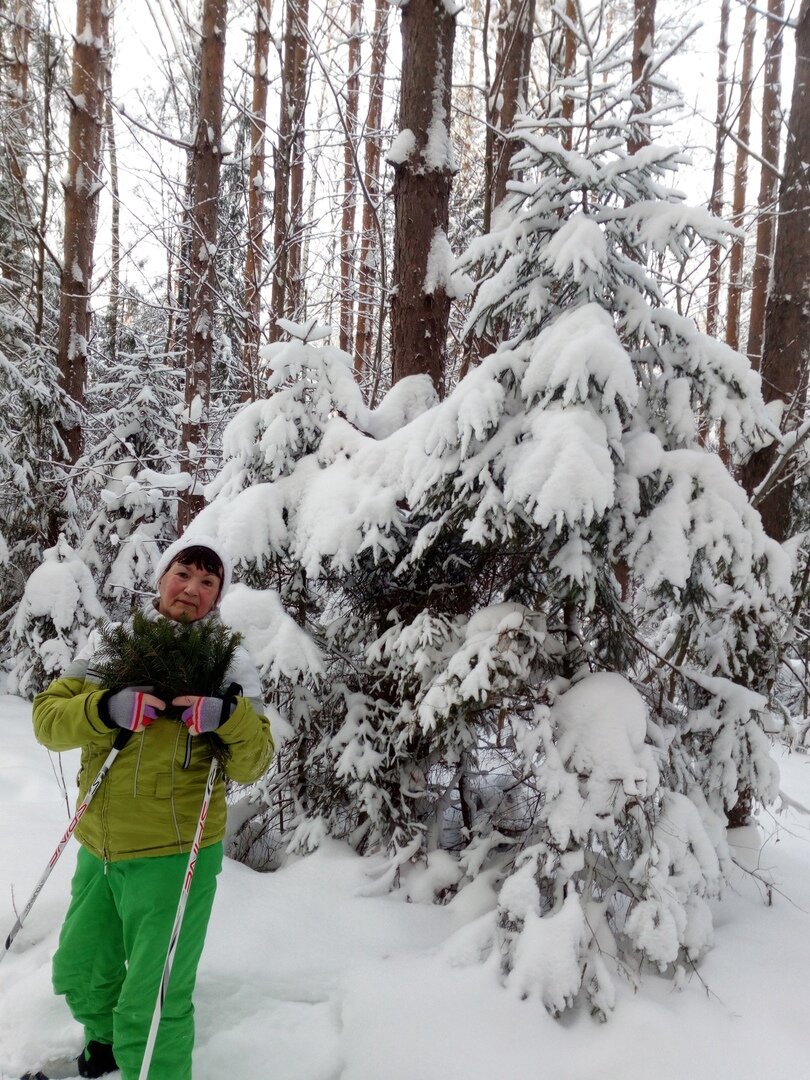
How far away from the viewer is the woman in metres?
2.07

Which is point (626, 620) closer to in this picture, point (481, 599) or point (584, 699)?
point (584, 699)

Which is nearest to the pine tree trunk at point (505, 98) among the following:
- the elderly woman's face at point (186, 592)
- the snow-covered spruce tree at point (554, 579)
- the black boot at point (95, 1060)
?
the snow-covered spruce tree at point (554, 579)

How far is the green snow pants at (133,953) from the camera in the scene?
206cm

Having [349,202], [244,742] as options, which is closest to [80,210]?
[349,202]

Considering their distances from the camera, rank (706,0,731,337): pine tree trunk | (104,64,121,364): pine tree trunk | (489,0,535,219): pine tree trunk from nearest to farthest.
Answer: (489,0,535,219): pine tree trunk
(706,0,731,337): pine tree trunk
(104,64,121,364): pine tree trunk

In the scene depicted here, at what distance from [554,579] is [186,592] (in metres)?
1.40

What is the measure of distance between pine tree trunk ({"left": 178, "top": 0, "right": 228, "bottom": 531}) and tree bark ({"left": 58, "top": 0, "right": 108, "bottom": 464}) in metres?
2.03

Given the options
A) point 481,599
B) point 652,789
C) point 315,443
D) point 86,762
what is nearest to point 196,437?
point 315,443

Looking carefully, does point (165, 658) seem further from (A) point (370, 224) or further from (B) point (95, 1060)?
(A) point (370, 224)

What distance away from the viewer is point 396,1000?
2580mm

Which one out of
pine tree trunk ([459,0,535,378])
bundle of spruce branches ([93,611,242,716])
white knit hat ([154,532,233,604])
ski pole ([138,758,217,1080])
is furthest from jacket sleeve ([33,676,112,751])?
pine tree trunk ([459,0,535,378])

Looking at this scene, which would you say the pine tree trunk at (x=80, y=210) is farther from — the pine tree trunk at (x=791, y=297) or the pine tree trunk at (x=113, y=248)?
the pine tree trunk at (x=791, y=297)

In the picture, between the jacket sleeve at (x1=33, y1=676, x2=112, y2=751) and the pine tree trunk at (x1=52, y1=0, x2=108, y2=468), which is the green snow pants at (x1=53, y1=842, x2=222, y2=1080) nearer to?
the jacket sleeve at (x1=33, y1=676, x2=112, y2=751)

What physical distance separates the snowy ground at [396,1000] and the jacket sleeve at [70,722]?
1.15 metres
